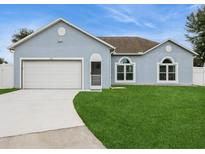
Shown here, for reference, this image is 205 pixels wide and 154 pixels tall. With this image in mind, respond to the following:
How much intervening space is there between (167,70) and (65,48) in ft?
32.1

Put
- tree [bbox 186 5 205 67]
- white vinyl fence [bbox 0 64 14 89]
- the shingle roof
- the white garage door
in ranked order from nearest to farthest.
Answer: the white garage door → white vinyl fence [bbox 0 64 14 89] → the shingle roof → tree [bbox 186 5 205 67]

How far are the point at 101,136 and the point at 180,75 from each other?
20734mm

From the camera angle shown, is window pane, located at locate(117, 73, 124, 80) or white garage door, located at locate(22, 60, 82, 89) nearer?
white garage door, located at locate(22, 60, 82, 89)

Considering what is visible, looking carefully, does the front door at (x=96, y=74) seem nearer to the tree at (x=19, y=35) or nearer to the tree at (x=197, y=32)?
the tree at (x=197, y=32)

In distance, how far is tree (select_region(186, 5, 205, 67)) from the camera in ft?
147

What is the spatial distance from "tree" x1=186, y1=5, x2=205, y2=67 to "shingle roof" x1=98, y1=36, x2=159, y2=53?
15855 mm

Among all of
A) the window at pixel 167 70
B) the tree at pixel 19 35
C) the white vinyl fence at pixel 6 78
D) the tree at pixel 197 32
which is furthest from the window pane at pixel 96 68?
the tree at pixel 19 35

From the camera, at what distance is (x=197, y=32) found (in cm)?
4591

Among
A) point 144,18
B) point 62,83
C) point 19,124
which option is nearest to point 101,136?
point 19,124

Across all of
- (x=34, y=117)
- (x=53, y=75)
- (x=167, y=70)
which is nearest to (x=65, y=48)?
(x=53, y=75)

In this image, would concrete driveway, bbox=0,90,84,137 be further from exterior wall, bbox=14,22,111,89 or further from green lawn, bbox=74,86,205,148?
exterior wall, bbox=14,22,111,89

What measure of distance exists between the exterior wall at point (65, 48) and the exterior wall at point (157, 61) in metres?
5.45

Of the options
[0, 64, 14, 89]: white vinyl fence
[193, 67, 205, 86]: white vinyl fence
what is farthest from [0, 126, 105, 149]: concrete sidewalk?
[193, 67, 205, 86]: white vinyl fence

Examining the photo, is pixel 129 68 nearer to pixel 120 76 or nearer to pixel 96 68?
pixel 120 76
